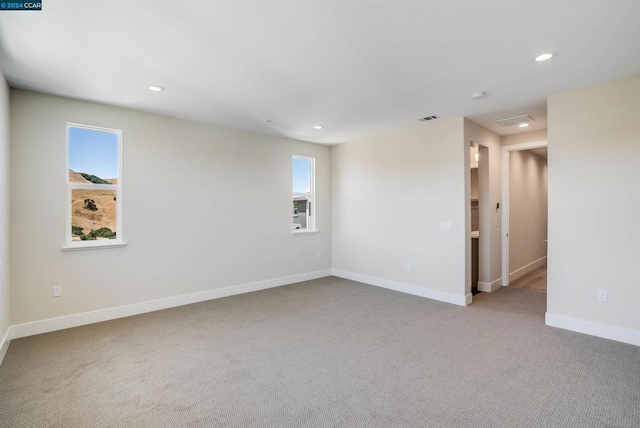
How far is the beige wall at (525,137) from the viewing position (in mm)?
4898

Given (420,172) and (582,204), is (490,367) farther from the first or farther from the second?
(420,172)

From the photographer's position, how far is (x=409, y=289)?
5.04 metres

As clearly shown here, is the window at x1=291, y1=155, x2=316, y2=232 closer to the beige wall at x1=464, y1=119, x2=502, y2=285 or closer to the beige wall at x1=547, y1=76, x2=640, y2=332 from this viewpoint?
the beige wall at x1=464, y1=119, x2=502, y2=285

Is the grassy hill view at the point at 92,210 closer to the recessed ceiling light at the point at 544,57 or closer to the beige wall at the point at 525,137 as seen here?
the recessed ceiling light at the point at 544,57

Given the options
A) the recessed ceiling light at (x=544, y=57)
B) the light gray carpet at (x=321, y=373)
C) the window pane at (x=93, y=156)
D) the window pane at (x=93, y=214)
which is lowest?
the light gray carpet at (x=321, y=373)

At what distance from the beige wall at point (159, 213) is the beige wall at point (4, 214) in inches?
7.2

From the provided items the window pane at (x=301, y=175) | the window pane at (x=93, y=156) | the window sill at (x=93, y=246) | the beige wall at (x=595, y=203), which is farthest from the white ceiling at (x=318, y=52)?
the window pane at (x=301, y=175)

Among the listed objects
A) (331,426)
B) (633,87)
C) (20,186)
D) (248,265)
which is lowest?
(331,426)

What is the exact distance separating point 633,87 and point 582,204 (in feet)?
4.05

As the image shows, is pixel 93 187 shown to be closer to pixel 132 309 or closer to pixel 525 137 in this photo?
pixel 132 309

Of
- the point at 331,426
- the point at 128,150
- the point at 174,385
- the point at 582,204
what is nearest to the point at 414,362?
the point at 331,426

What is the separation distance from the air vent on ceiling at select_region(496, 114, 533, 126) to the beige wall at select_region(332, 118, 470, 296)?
27.9 inches

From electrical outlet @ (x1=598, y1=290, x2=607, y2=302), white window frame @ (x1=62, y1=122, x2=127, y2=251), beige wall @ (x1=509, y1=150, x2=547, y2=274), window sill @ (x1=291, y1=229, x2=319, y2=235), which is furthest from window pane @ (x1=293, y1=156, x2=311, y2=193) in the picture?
electrical outlet @ (x1=598, y1=290, x2=607, y2=302)

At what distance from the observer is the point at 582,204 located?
339cm
